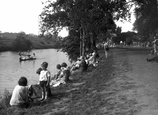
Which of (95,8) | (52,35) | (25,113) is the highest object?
(95,8)

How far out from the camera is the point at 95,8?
25578 millimetres

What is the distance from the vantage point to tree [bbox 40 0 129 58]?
24.7 metres

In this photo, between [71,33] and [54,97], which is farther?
[71,33]

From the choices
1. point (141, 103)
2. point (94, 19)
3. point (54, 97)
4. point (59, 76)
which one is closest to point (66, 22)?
point (94, 19)

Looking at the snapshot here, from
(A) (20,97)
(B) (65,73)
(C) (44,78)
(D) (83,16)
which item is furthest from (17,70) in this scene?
(A) (20,97)

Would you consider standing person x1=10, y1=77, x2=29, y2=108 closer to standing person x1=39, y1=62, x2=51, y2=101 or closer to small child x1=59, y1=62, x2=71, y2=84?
standing person x1=39, y1=62, x2=51, y2=101

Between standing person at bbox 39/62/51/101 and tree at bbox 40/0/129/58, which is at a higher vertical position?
tree at bbox 40/0/129/58

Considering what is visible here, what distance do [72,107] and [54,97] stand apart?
85.4 inches

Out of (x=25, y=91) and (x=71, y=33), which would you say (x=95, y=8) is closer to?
(x=71, y=33)

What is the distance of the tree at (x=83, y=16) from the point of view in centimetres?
2470

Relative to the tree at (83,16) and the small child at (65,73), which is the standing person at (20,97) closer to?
the small child at (65,73)

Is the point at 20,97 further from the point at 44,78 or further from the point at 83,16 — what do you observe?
the point at 83,16

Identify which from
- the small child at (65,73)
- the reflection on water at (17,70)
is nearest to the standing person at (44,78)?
the small child at (65,73)

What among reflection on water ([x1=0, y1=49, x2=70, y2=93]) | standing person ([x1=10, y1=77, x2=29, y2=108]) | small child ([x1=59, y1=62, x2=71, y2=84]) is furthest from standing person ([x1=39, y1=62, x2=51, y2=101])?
reflection on water ([x1=0, y1=49, x2=70, y2=93])
